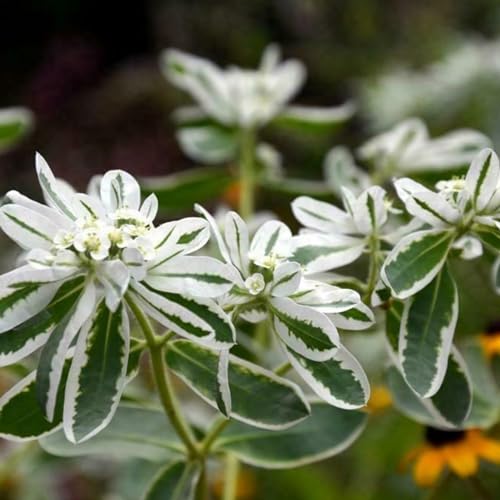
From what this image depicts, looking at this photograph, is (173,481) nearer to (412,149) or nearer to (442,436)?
(442,436)

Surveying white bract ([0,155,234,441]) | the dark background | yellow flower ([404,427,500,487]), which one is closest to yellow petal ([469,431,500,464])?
yellow flower ([404,427,500,487])

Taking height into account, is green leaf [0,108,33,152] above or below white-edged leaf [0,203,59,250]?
below

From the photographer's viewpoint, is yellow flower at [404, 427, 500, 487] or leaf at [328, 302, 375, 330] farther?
yellow flower at [404, 427, 500, 487]

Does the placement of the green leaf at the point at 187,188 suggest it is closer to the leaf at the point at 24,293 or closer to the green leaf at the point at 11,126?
the green leaf at the point at 11,126

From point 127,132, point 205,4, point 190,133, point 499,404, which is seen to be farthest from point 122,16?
point 499,404

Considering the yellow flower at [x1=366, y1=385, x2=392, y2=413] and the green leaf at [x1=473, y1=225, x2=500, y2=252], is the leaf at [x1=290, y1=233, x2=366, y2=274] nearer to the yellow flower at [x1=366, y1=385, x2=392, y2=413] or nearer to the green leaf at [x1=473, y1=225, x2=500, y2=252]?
the green leaf at [x1=473, y1=225, x2=500, y2=252]

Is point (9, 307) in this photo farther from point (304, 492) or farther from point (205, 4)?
point (205, 4)
